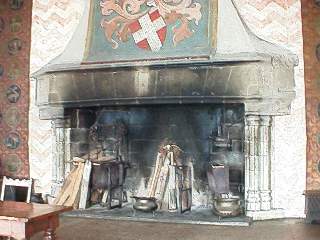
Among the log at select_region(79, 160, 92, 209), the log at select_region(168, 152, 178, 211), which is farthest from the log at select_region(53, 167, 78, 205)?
the log at select_region(168, 152, 178, 211)

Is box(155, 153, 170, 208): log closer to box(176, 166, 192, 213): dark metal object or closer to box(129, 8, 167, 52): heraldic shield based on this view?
box(176, 166, 192, 213): dark metal object

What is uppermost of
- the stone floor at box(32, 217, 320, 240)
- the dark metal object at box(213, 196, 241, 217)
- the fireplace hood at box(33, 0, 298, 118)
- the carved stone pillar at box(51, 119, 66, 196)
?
the fireplace hood at box(33, 0, 298, 118)

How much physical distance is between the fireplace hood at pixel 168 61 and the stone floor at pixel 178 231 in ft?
4.15

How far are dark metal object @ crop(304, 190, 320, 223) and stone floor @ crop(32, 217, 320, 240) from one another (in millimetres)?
115

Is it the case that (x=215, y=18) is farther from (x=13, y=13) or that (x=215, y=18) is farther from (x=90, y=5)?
(x=13, y=13)

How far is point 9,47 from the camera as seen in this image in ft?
22.4

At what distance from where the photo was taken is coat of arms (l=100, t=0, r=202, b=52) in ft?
19.5

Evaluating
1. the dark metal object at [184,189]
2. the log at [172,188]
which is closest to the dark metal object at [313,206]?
the dark metal object at [184,189]

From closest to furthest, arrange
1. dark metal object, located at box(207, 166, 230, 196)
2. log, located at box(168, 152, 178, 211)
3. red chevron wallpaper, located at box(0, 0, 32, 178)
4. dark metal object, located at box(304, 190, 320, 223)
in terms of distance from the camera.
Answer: dark metal object, located at box(304, 190, 320, 223)
dark metal object, located at box(207, 166, 230, 196)
log, located at box(168, 152, 178, 211)
red chevron wallpaper, located at box(0, 0, 32, 178)

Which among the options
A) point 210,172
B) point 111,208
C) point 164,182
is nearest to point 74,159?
point 111,208

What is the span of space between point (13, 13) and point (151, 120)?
2312 mm

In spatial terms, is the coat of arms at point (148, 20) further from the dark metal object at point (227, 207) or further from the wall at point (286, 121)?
the dark metal object at point (227, 207)

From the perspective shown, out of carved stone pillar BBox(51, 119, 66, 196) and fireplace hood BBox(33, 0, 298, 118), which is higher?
fireplace hood BBox(33, 0, 298, 118)

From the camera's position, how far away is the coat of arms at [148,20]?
5.93 m
